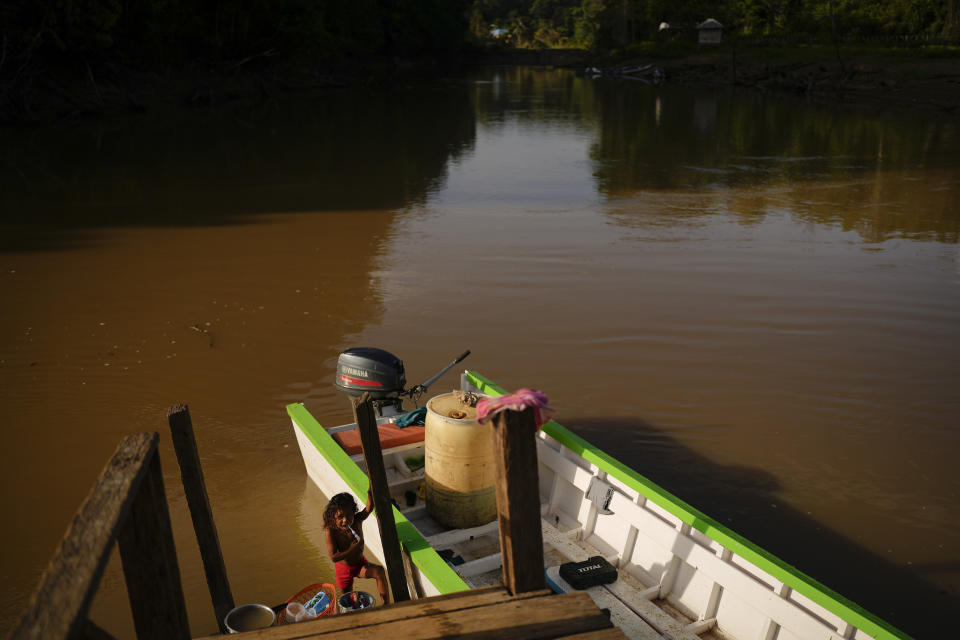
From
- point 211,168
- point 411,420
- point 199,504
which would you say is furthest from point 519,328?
point 211,168

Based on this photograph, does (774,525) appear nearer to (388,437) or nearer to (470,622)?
(388,437)

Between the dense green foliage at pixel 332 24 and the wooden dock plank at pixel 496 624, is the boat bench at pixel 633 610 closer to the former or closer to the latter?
the wooden dock plank at pixel 496 624

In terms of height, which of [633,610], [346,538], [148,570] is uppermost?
[148,570]

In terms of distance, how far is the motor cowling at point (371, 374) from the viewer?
5883mm

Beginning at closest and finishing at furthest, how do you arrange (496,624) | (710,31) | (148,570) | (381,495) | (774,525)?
1. (148,570)
2. (496,624)
3. (381,495)
4. (774,525)
5. (710,31)

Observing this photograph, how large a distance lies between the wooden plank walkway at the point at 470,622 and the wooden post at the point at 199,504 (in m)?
1.50

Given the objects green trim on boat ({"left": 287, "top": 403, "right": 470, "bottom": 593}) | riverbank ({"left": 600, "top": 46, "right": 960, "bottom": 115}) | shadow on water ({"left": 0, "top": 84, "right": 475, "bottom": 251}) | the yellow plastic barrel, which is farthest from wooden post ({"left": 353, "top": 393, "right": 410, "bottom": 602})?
riverbank ({"left": 600, "top": 46, "right": 960, "bottom": 115})

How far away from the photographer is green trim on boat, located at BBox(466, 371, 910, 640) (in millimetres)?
3582

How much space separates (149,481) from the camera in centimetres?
274

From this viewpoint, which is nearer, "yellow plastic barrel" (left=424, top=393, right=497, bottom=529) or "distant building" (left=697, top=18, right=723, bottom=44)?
"yellow plastic barrel" (left=424, top=393, right=497, bottom=529)

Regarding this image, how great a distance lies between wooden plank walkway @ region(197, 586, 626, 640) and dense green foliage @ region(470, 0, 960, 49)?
50133 millimetres

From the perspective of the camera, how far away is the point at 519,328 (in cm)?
939

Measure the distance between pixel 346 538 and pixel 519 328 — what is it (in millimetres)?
5048

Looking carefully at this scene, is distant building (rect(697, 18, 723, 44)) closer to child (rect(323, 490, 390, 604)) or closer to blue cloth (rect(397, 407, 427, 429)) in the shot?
blue cloth (rect(397, 407, 427, 429))
